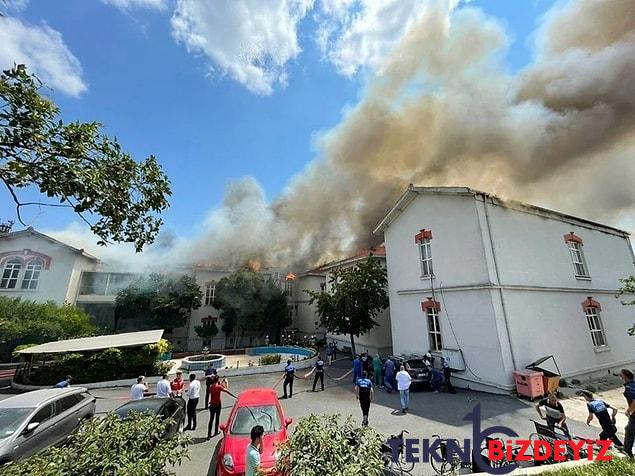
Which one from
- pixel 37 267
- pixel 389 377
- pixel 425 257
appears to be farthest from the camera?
pixel 37 267

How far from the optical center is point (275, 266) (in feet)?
115

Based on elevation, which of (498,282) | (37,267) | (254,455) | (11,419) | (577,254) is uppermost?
(37,267)

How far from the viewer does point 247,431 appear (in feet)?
19.1

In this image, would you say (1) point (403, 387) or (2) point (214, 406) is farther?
(1) point (403, 387)

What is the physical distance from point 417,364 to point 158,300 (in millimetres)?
23135

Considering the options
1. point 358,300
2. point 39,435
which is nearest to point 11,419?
point 39,435

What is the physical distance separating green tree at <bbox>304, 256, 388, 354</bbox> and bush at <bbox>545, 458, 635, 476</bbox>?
13.2 meters

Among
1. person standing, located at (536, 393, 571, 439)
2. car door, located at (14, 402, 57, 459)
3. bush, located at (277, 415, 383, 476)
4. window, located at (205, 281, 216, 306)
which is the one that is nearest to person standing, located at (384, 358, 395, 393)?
person standing, located at (536, 393, 571, 439)

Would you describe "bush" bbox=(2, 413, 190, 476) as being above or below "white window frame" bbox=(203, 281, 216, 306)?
below

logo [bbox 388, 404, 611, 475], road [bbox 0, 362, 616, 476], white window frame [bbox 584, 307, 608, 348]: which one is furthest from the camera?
white window frame [bbox 584, 307, 608, 348]

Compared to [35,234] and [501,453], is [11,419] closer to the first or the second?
[501,453]

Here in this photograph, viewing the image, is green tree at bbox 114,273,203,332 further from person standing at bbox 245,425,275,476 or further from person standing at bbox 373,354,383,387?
person standing at bbox 245,425,275,476

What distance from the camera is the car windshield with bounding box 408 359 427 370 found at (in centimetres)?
1234

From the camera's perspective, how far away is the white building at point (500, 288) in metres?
11.5
